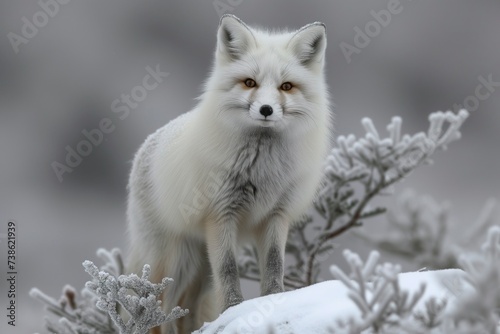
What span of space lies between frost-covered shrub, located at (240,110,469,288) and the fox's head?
72 centimetres

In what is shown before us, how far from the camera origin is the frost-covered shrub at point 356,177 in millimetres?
5434

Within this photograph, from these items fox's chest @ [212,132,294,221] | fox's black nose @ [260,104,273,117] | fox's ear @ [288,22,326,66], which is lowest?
fox's chest @ [212,132,294,221]

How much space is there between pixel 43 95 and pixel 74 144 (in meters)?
5.09

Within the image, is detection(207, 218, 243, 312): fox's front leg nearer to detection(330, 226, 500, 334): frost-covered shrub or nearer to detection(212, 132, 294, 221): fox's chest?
detection(212, 132, 294, 221): fox's chest

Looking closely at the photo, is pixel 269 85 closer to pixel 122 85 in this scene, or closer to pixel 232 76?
pixel 232 76

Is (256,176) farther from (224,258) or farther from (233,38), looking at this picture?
(233,38)

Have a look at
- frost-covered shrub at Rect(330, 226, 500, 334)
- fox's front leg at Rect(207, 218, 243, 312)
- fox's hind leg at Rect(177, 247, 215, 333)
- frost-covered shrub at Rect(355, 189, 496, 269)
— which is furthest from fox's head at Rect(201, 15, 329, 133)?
frost-covered shrub at Rect(330, 226, 500, 334)

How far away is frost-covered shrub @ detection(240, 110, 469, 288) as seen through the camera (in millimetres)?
5434

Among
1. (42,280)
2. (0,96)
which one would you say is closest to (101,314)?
(42,280)

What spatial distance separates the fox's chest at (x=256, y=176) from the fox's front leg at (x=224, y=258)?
0.13 metres

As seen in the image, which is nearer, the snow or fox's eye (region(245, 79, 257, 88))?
the snow

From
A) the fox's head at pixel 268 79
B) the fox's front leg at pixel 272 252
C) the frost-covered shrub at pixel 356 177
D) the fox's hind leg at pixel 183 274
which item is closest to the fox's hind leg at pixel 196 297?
the fox's hind leg at pixel 183 274

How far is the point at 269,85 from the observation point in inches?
173

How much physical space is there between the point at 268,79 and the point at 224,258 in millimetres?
1255
